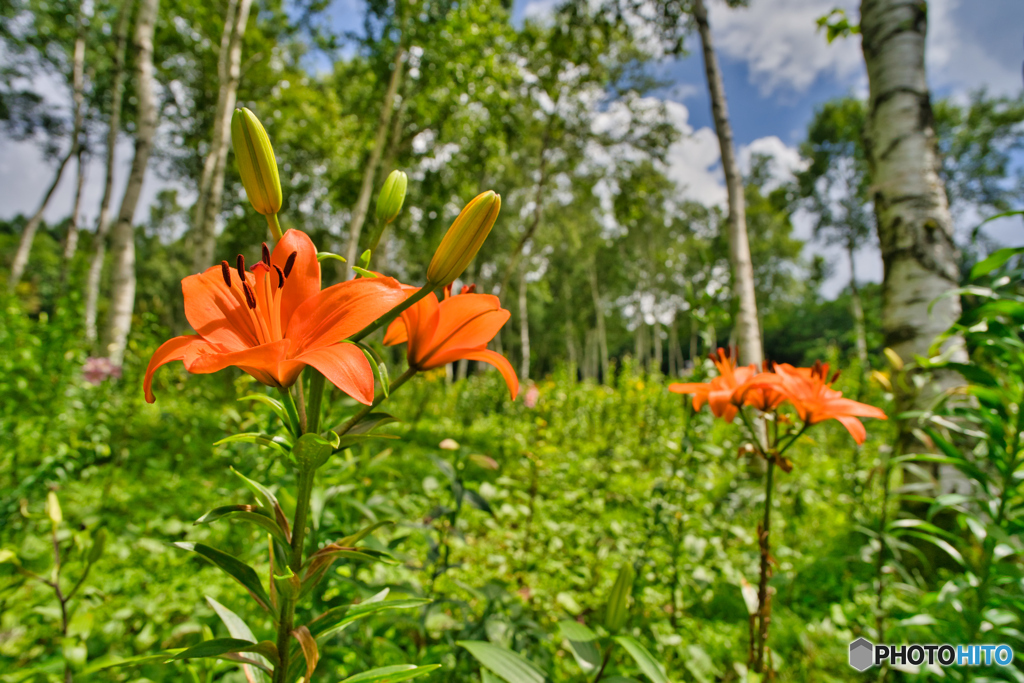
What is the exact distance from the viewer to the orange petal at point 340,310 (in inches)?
17.6

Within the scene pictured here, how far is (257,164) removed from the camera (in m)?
0.54

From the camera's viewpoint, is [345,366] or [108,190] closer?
[345,366]

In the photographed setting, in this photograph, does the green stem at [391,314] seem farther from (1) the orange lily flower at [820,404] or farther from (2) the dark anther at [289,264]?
(1) the orange lily flower at [820,404]

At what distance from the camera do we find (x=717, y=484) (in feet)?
10.4

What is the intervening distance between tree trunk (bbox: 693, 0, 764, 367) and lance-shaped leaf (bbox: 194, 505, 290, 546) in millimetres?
3154

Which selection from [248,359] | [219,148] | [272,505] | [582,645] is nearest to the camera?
[248,359]

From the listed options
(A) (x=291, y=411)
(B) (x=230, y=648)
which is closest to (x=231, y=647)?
(B) (x=230, y=648)

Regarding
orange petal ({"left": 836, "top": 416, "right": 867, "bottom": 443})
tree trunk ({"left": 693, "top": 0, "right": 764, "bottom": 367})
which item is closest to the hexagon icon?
orange petal ({"left": 836, "top": 416, "right": 867, "bottom": 443})

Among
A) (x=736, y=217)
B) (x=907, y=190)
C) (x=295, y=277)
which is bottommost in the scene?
(x=295, y=277)

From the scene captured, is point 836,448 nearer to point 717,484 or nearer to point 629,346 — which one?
point 717,484

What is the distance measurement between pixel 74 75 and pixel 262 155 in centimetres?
1306

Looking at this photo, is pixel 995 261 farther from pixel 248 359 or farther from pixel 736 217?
pixel 736 217

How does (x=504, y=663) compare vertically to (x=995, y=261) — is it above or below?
below

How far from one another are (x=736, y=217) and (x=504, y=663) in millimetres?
3915
